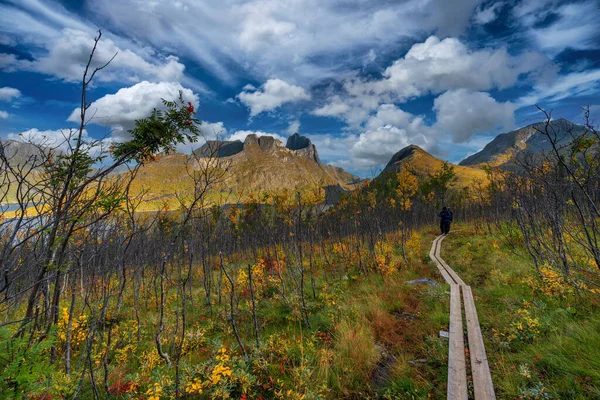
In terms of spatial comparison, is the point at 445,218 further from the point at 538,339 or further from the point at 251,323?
the point at 251,323

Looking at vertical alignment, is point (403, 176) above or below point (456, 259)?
above

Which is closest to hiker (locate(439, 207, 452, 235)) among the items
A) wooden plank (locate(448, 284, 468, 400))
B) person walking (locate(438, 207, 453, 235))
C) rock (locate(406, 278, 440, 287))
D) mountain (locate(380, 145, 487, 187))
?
person walking (locate(438, 207, 453, 235))

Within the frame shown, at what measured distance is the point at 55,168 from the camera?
119 inches

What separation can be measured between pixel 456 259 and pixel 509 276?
4515 millimetres

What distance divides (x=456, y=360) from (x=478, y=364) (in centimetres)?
33

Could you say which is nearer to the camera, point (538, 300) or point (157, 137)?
point (157, 137)

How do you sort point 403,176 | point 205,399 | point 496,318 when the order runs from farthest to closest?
point 403,176, point 496,318, point 205,399

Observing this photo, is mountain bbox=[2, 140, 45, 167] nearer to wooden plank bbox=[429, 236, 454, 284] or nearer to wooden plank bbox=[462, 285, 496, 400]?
wooden plank bbox=[462, 285, 496, 400]

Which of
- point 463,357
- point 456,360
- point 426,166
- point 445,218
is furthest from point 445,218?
point 426,166

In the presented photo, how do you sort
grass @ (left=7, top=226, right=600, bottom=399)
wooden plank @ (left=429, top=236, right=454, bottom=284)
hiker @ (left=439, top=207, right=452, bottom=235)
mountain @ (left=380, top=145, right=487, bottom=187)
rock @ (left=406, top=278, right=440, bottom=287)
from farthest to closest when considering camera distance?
mountain @ (left=380, top=145, right=487, bottom=187)
hiker @ (left=439, top=207, right=452, bottom=235)
wooden plank @ (left=429, top=236, right=454, bottom=284)
rock @ (left=406, top=278, right=440, bottom=287)
grass @ (left=7, top=226, right=600, bottom=399)

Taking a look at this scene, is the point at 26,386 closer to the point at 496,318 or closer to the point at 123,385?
the point at 123,385

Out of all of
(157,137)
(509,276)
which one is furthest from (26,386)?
(509,276)

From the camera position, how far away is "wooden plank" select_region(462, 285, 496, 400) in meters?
3.84

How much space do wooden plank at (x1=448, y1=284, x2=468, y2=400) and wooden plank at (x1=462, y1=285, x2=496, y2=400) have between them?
14 centimetres
